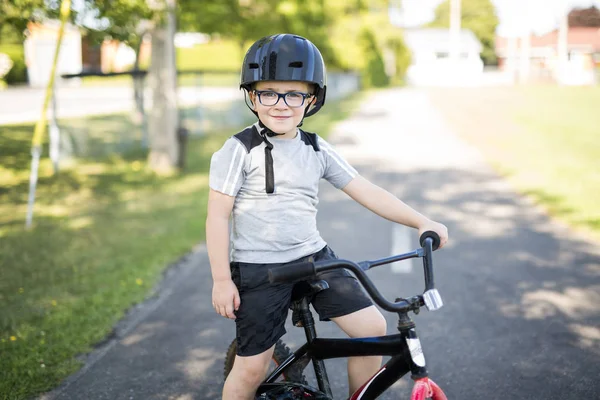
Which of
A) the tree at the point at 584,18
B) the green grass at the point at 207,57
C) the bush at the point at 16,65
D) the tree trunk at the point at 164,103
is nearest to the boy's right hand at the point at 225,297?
the tree trunk at the point at 164,103

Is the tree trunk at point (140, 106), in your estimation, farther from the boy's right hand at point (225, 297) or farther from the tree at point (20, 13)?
the boy's right hand at point (225, 297)

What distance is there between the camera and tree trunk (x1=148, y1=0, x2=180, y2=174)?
11.8 meters

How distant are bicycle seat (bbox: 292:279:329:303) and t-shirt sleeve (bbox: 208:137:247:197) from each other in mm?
473

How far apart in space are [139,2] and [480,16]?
102260mm

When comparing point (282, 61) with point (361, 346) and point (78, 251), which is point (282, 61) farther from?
point (78, 251)

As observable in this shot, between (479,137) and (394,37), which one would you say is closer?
(479,137)

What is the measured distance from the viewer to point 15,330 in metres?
4.66

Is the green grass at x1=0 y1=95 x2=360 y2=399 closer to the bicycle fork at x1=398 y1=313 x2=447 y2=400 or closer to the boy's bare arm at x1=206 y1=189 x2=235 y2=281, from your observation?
the boy's bare arm at x1=206 y1=189 x2=235 y2=281

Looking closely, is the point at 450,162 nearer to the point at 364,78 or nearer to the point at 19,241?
the point at 19,241

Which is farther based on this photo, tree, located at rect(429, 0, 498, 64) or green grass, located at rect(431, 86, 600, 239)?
tree, located at rect(429, 0, 498, 64)

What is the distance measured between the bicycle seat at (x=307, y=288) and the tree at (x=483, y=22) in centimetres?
9945

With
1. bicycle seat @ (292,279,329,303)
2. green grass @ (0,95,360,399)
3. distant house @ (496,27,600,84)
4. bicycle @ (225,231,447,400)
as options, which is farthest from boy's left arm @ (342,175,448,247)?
distant house @ (496,27,600,84)

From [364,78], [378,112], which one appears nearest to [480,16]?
[364,78]

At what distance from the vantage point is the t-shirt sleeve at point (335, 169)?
2.97m
